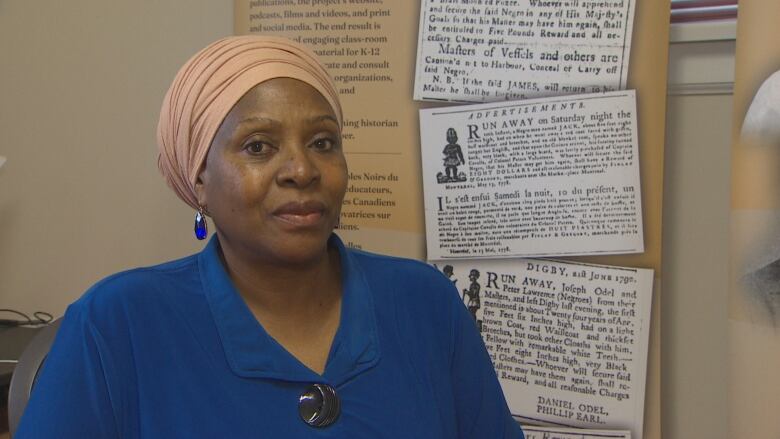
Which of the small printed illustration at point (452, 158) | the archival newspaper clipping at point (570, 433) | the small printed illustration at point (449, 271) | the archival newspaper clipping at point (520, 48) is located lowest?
the archival newspaper clipping at point (570, 433)

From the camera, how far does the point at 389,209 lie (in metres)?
1.55

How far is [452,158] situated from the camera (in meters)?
1.49

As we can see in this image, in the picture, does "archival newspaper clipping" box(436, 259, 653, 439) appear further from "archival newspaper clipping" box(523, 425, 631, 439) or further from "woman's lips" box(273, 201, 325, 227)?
"woman's lips" box(273, 201, 325, 227)

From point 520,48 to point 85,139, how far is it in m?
1.06

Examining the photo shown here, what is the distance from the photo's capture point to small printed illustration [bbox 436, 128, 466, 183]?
4.87 feet

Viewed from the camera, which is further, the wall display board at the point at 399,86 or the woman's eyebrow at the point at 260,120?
the wall display board at the point at 399,86

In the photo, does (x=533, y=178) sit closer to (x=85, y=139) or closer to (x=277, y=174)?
(x=277, y=174)

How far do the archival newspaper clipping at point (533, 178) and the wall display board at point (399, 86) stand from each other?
0.06ft

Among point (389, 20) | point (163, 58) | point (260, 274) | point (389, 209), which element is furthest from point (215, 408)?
point (163, 58)

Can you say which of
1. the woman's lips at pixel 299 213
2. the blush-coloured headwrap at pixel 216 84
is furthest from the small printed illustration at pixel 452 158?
the woman's lips at pixel 299 213

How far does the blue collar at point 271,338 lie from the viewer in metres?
1.00

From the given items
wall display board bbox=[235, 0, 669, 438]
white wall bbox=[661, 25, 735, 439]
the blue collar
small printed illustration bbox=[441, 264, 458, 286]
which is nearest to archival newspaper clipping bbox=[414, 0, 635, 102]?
wall display board bbox=[235, 0, 669, 438]

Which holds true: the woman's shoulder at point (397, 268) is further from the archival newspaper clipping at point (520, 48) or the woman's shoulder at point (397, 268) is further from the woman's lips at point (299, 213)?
the archival newspaper clipping at point (520, 48)

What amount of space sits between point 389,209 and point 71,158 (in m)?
0.85
